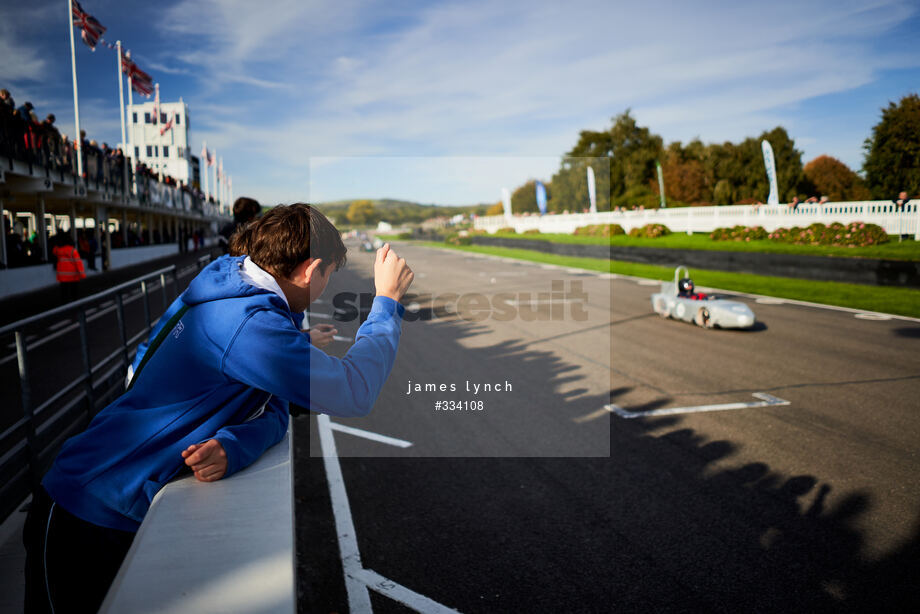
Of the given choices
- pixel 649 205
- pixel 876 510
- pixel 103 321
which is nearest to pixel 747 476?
pixel 876 510

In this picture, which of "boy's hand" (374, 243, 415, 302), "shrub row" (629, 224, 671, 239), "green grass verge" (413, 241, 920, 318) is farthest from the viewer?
"shrub row" (629, 224, 671, 239)

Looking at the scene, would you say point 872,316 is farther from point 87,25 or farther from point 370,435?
point 87,25

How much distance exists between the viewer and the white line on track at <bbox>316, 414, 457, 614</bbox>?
307 centimetres

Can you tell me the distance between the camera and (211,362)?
179 centimetres

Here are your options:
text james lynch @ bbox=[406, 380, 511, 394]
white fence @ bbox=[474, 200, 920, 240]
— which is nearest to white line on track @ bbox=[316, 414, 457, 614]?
text james lynch @ bbox=[406, 380, 511, 394]

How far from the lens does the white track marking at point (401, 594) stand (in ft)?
9.98

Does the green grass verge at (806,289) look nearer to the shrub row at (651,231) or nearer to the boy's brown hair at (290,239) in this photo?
the shrub row at (651,231)

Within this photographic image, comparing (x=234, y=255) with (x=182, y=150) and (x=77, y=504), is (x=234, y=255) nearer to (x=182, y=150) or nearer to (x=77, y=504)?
(x=77, y=504)

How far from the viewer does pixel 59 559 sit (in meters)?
1.83

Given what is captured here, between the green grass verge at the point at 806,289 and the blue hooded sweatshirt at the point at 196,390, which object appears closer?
the blue hooded sweatshirt at the point at 196,390

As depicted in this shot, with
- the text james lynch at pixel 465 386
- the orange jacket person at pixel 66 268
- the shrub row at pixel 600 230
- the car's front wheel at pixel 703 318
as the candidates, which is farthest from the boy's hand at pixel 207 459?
the shrub row at pixel 600 230

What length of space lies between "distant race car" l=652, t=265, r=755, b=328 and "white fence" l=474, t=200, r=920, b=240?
13562 mm

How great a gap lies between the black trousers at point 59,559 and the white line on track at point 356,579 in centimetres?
153

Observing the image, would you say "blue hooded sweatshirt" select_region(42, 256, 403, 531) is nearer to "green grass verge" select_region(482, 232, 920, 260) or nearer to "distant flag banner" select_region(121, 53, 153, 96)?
"green grass verge" select_region(482, 232, 920, 260)
